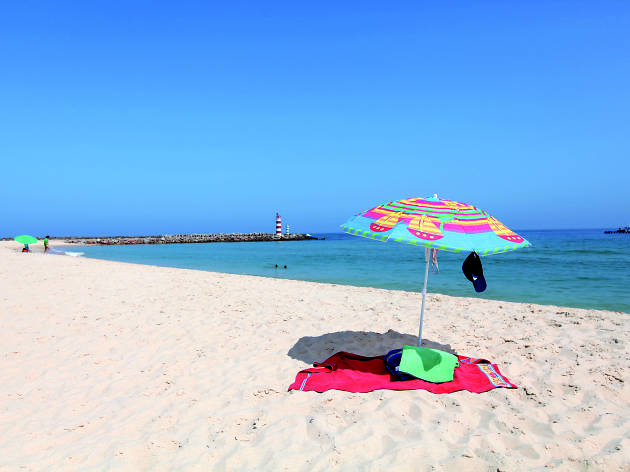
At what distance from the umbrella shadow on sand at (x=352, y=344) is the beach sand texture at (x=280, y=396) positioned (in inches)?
1.2

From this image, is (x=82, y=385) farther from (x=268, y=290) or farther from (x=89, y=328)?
(x=268, y=290)

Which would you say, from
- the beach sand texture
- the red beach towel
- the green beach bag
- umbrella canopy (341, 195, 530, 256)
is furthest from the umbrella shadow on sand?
umbrella canopy (341, 195, 530, 256)

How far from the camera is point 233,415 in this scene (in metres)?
3.52

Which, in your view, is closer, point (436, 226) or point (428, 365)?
point (436, 226)

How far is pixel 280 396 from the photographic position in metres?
3.87

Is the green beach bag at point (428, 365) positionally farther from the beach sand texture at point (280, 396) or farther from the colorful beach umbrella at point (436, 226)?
the colorful beach umbrella at point (436, 226)

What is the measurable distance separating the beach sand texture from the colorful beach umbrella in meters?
1.48

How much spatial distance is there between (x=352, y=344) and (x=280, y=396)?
2.06 m

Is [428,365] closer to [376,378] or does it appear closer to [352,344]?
[376,378]

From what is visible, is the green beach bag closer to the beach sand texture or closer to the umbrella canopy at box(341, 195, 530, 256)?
the beach sand texture

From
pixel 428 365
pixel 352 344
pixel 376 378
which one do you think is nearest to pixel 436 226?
pixel 428 365

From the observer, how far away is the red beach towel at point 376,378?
3.96 meters

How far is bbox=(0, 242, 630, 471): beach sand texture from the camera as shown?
288cm

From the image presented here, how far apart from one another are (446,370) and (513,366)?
3.55ft
